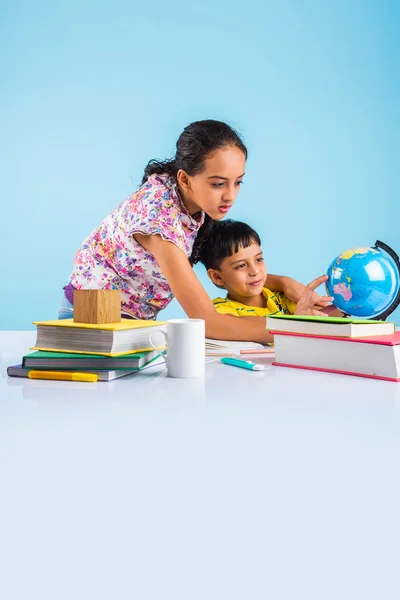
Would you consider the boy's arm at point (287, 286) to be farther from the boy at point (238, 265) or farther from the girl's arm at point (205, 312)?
the girl's arm at point (205, 312)

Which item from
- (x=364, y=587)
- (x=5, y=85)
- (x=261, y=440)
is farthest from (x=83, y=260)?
(x=5, y=85)

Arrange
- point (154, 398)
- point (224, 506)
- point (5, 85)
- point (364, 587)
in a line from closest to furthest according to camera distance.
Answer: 1. point (364, 587)
2. point (224, 506)
3. point (154, 398)
4. point (5, 85)

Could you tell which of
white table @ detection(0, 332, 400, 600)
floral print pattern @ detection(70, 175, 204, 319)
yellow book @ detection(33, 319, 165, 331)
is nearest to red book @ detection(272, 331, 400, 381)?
white table @ detection(0, 332, 400, 600)

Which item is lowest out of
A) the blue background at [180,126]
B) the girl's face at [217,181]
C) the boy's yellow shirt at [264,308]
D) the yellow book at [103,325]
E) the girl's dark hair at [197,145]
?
the yellow book at [103,325]

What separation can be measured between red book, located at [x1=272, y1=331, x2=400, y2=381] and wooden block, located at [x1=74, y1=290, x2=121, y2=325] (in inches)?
13.3

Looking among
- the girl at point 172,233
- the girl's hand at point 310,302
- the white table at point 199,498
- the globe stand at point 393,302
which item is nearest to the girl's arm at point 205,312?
the girl at point 172,233

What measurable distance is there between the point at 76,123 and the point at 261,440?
4.93 meters

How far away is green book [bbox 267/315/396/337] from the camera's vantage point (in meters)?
1.10

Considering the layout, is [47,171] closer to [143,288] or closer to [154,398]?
[143,288]

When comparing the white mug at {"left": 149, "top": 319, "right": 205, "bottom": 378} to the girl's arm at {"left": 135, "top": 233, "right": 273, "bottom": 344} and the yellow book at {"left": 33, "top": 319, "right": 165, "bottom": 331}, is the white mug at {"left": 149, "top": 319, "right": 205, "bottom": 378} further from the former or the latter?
the girl's arm at {"left": 135, "top": 233, "right": 273, "bottom": 344}

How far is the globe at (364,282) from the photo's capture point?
4.98 feet

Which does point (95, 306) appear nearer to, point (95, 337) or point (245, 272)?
point (95, 337)

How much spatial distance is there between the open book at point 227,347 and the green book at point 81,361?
36 centimetres

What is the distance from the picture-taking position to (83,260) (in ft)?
6.77
